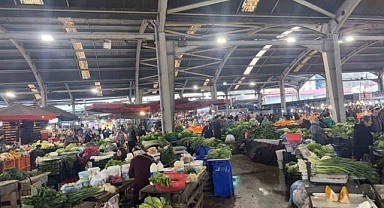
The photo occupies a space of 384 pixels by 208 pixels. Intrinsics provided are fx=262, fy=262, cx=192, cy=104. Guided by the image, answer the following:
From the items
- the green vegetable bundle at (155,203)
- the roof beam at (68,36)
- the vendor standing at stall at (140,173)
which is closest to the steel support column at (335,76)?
the roof beam at (68,36)

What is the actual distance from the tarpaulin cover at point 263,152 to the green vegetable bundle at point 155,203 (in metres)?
5.86

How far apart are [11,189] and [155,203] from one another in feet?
9.70

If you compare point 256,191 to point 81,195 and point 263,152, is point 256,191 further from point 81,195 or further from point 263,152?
point 81,195

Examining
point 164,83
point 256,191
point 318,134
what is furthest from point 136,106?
point 318,134

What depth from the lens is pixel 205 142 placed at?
7484mm

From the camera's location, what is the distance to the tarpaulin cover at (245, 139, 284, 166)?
8.45 meters

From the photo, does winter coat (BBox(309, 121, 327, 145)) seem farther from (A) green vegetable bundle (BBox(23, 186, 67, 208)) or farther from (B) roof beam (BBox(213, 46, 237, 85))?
(B) roof beam (BBox(213, 46, 237, 85))

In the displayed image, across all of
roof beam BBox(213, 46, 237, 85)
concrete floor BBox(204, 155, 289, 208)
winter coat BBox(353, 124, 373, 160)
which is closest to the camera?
concrete floor BBox(204, 155, 289, 208)

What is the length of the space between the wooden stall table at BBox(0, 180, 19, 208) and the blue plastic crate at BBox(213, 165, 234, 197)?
374 centimetres

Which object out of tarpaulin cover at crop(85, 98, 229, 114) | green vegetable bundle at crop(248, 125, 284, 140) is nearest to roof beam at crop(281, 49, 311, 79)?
tarpaulin cover at crop(85, 98, 229, 114)

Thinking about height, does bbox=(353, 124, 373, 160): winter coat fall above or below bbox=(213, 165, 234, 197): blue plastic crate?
above

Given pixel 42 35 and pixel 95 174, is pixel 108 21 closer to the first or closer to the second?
pixel 42 35

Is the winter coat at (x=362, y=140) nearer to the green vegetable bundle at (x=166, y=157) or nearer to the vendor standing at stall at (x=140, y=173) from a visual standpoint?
the green vegetable bundle at (x=166, y=157)

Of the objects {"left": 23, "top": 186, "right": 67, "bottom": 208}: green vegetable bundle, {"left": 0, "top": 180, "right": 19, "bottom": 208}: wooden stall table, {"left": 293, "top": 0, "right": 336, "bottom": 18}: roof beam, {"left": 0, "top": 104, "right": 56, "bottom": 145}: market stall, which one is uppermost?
{"left": 293, "top": 0, "right": 336, "bottom": 18}: roof beam
